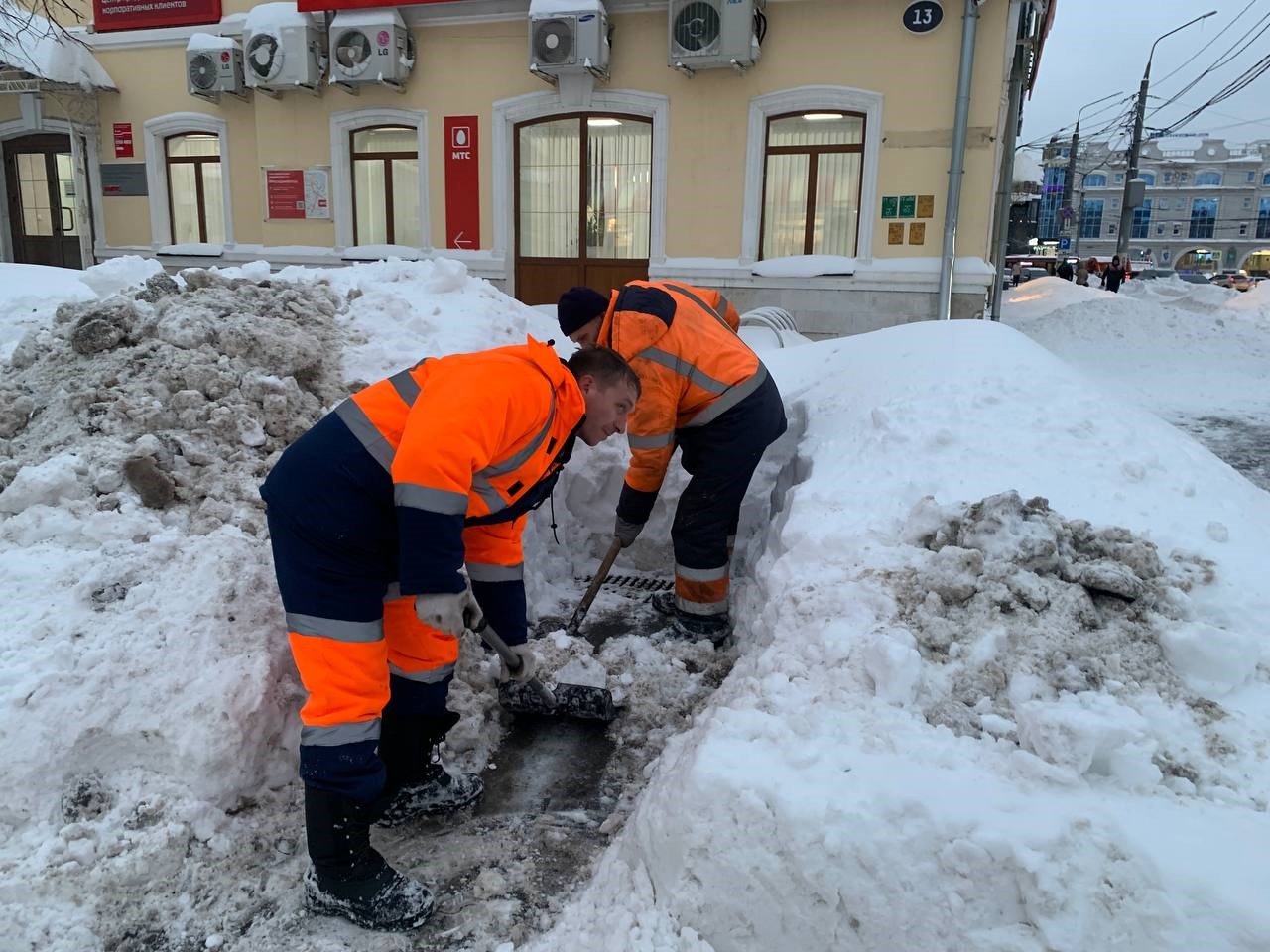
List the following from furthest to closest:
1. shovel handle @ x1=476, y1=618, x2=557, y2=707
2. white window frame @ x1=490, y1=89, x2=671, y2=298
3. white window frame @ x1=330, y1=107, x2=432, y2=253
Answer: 1. white window frame @ x1=330, y1=107, x2=432, y2=253
2. white window frame @ x1=490, y1=89, x2=671, y2=298
3. shovel handle @ x1=476, y1=618, x2=557, y2=707

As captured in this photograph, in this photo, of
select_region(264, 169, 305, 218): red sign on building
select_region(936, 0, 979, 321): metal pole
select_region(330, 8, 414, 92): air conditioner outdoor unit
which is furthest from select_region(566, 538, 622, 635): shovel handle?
select_region(264, 169, 305, 218): red sign on building

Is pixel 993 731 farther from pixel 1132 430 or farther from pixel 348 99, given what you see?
pixel 348 99

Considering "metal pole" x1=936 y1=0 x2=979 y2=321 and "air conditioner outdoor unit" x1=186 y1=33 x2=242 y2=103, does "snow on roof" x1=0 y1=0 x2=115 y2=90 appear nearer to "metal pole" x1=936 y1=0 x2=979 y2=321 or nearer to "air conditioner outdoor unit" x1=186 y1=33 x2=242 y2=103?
"air conditioner outdoor unit" x1=186 y1=33 x2=242 y2=103

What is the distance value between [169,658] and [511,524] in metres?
1.08

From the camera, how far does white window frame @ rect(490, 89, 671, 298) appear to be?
9.91m

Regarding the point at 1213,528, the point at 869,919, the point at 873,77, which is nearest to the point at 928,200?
the point at 873,77

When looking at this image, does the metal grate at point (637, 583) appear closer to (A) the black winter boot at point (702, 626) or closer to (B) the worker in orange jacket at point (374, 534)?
(A) the black winter boot at point (702, 626)

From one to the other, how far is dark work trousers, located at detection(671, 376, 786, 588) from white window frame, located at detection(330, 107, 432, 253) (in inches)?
319

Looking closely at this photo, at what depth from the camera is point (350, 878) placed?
2.22 meters

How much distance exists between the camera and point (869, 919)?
183 centimetres

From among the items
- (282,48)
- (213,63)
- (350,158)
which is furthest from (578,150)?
(213,63)

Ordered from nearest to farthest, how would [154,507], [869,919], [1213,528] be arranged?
[869,919] → [1213,528] → [154,507]

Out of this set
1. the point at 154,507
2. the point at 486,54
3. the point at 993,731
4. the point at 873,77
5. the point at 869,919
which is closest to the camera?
the point at 869,919

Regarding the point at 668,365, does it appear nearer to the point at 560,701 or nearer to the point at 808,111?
the point at 560,701
